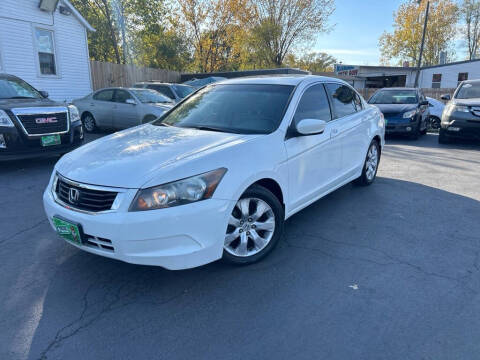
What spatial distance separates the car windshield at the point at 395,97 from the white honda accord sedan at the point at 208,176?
8030 millimetres

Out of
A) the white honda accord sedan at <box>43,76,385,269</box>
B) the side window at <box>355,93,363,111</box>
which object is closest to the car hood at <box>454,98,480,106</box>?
the side window at <box>355,93,363,111</box>

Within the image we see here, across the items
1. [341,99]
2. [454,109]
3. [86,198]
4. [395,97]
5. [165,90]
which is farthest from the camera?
[165,90]

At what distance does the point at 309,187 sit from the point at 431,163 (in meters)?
4.94

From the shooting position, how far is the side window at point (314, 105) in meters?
3.92

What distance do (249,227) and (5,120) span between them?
5.16 meters

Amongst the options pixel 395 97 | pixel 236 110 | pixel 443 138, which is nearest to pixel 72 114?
pixel 236 110

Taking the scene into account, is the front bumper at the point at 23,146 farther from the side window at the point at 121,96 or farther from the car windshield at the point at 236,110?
the side window at the point at 121,96

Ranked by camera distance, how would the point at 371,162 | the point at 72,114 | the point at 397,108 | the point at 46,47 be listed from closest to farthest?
the point at 371,162, the point at 72,114, the point at 397,108, the point at 46,47

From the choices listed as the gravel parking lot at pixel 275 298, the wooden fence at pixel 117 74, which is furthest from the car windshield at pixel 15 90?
the wooden fence at pixel 117 74

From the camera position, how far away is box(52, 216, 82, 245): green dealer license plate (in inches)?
111

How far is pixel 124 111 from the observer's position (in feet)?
35.7

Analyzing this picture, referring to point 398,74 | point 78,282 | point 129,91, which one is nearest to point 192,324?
point 78,282

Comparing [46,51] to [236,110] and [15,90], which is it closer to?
[15,90]

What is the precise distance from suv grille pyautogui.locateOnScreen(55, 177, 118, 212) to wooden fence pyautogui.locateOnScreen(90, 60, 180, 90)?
1520 cm
